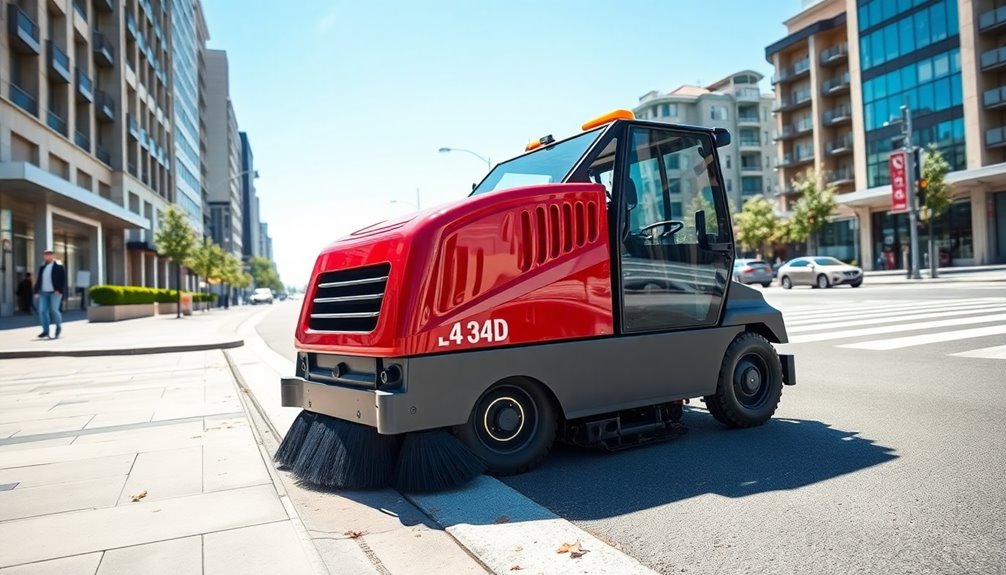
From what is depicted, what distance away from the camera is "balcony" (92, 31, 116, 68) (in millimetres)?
34875

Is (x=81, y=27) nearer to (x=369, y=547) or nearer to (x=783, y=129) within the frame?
(x=369, y=547)

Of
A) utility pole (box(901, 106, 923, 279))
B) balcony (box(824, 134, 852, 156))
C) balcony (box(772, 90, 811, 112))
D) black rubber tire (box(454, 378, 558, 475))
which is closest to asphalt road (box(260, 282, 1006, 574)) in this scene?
black rubber tire (box(454, 378, 558, 475))

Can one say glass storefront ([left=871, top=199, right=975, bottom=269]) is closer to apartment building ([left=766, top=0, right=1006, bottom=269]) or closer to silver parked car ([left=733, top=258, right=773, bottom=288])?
apartment building ([left=766, top=0, right=1006, bottom=269])

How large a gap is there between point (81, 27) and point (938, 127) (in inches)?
1957

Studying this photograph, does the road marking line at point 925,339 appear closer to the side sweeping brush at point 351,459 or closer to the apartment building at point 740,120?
the side sweeping brush at point 351,459

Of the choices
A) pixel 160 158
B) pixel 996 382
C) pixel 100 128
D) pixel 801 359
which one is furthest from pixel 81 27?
pixel 996 382

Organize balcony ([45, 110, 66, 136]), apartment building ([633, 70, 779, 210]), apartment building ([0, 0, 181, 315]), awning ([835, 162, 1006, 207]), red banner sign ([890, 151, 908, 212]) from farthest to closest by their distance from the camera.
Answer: apartment building ([633, 70, 779, 210])
awning ([835, 162, 1006, 207])
red banner sign ([890, 151, 908, 212])
balcony ([45, 110, 66, 136])
apartment building ([0, 0, 181, 315])

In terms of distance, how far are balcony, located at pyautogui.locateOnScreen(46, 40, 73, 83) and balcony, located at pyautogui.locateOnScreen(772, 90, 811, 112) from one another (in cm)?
5328

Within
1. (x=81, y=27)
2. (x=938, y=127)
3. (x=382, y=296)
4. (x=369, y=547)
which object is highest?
(x=81, y=27)

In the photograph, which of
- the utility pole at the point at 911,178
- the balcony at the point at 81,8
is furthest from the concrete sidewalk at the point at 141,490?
the utility pole at the point at 911,178

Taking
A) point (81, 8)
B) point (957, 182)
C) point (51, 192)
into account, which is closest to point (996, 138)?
point (957, 182)

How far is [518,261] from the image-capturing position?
396 centimetres

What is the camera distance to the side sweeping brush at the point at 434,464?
12.3 ft

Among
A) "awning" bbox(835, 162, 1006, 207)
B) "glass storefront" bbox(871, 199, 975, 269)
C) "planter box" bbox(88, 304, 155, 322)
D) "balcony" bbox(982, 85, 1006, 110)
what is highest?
"balcony" bbox(982, 85, 1006, 110)
